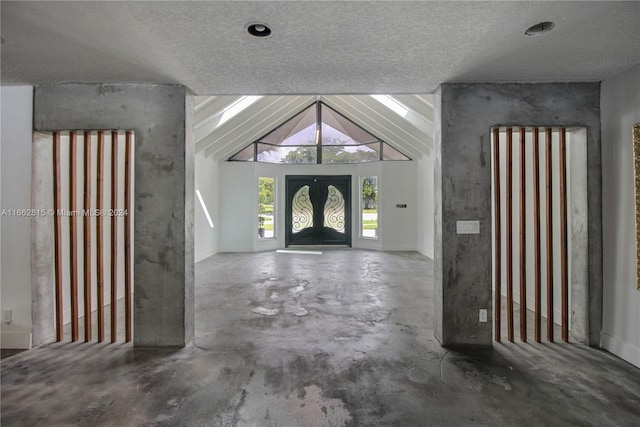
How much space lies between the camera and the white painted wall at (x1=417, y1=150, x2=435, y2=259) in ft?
25.4

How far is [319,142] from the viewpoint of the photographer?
9.37m

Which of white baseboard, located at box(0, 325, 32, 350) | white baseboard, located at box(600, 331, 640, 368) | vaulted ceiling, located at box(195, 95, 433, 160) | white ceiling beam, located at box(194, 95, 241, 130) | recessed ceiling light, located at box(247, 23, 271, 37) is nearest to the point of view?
recessed ceiling light, located at box(247, 23, 271, 37)

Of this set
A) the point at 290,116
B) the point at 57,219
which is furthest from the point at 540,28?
the point at 290,116

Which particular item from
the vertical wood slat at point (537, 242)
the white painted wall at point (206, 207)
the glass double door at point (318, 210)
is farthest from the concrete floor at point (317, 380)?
the glass double door at point (318, 210)

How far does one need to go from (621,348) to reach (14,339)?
5.03 metres

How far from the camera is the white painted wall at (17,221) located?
2.88 m

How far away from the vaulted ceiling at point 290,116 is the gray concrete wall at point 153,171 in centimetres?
193

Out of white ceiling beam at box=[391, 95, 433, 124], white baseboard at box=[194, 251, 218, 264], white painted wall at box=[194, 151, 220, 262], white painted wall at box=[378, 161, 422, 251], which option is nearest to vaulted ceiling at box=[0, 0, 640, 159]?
→ white ceiling beam at box=[391, 95, 433, 124]

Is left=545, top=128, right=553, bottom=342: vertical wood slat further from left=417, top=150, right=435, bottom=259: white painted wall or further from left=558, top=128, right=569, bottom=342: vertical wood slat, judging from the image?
left=417, top=150, right=435, bottom=259: white painted wall

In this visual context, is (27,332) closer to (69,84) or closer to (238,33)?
(69,84)

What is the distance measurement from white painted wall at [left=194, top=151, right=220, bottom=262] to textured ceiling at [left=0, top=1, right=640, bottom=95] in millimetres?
4510

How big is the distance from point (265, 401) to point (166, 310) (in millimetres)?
1306

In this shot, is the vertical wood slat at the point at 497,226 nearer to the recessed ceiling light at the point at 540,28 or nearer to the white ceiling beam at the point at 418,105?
the recessed ceiling light at the point at 540,28

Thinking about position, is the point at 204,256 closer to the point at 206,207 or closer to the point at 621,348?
the point at 206,207
